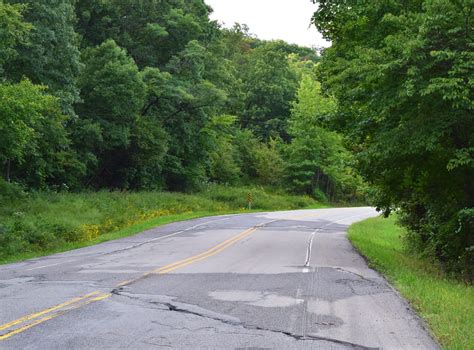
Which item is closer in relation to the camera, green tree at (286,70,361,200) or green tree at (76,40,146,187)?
green tree at (76,40,146,187)

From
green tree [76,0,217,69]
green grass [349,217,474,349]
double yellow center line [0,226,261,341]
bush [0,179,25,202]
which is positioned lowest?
green grass [349,217,474,349]

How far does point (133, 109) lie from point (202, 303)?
25384mm

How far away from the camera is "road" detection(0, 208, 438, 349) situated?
21.7ft

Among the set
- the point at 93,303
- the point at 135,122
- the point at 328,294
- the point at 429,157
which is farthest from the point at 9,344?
the point at 135,122

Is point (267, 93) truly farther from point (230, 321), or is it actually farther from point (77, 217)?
point (230, 321)

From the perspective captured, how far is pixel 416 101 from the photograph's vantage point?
12.8m

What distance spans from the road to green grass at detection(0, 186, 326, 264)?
9.49 ft

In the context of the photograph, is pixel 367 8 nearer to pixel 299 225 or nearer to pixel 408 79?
pixel 408 79

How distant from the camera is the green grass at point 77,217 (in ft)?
61.3

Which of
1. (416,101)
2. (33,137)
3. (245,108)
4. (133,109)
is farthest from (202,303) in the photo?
(245,108)

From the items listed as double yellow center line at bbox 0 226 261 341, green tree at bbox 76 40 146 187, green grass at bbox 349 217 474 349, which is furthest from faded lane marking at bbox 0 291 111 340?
green tree at bbox 76 40 146 187

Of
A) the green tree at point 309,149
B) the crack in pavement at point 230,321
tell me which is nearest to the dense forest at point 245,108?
the green tree at point 309,149

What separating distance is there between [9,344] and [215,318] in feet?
9.06

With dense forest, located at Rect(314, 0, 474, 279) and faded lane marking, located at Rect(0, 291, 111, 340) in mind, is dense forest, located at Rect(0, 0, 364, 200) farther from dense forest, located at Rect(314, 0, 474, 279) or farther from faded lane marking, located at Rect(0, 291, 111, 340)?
faded lane marking, located at Rect(0, 291, 111, 340)
